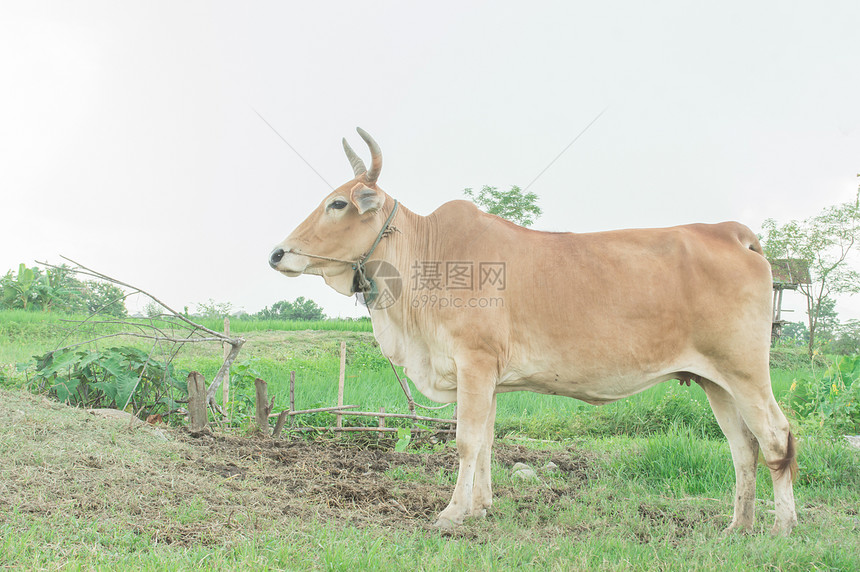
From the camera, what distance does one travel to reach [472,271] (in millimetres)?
4340

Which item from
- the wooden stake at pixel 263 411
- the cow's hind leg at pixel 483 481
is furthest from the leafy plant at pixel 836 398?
the wooden stake at pixel 263 411

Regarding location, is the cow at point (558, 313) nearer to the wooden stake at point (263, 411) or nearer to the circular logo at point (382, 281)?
the circular logo at point (382, 281)

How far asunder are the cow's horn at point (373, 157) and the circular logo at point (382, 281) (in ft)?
1.93

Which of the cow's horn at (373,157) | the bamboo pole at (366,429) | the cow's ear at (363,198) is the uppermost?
the cow's horn at (373,157)

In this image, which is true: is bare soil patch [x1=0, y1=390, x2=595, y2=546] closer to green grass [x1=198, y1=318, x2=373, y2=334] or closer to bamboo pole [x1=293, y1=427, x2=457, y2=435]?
bamboo pole [x1=293, y1=427, x2=457, y2=435]

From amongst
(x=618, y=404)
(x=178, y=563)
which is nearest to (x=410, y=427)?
(x=618, y=404)

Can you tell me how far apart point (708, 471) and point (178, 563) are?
428 cm

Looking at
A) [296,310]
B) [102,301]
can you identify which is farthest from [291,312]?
[102,301]

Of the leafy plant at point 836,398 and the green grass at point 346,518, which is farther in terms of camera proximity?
the leafy plant at point 836,398

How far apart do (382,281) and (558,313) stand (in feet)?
4.13

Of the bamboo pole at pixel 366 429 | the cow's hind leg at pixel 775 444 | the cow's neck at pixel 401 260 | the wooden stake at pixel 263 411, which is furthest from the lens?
the bamboo pole at pixel 366 429

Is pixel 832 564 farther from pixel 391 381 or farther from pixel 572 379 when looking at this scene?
pixel 391 381

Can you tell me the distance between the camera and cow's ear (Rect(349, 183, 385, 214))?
170 inches

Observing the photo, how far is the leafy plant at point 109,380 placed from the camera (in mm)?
6402
